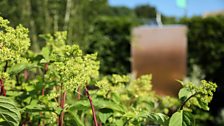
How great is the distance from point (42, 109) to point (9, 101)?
12 centimetres

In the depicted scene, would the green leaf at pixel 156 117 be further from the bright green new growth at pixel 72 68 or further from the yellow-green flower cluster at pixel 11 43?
the yellow-green flower cluster at pixel 11 43

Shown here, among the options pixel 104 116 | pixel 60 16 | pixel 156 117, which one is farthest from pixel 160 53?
pixel 156 117

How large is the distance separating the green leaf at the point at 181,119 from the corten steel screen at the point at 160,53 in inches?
253

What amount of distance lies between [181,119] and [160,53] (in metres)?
6.75

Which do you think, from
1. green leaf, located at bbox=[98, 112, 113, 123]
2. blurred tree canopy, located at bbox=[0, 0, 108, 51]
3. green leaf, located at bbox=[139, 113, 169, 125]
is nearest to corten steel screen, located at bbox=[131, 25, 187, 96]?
blurred tree canopy, located at bbox=[0, 0, 108, 51]

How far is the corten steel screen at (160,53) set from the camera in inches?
303

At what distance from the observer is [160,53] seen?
7883mm

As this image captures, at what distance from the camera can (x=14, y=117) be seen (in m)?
1.18

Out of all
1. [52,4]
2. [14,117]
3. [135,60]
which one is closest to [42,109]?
[14,117]

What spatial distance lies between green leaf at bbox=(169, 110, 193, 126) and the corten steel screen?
6.42 metres

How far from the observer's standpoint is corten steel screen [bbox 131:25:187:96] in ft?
25.2

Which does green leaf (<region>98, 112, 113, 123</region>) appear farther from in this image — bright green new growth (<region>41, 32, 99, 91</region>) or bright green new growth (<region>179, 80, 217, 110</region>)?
bright green new growth (<region>179, 80, 217, 110</region>)

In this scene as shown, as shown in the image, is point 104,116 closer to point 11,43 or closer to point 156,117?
point 156,117

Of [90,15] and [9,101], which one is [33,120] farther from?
[90,15]
